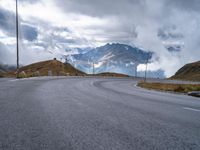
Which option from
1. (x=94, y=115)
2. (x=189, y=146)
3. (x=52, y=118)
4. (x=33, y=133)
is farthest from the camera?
(x=94, y=115)

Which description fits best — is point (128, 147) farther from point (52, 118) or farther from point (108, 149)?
point (52, 118)

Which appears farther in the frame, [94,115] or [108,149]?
[94,115]

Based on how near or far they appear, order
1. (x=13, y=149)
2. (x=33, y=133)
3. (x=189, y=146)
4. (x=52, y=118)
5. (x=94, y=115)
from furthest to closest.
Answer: (x=94, y=115)
(x=52, y=118)
(x=33, y=133)
(x=189, y=146)
(x=13, y=149)

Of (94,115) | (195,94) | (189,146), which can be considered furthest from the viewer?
(195,94)

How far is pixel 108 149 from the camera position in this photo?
4.32 metres

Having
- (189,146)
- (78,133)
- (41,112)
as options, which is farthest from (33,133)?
(189,146)

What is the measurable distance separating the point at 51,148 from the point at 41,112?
3548mm

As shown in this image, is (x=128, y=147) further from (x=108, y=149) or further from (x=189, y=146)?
(x=189, y=146)

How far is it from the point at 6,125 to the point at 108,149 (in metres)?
2.80

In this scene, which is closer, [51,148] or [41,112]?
[51,148]

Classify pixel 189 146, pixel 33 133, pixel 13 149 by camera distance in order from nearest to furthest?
pixel 13 149 → pixel 189 146 → pixel 33 133

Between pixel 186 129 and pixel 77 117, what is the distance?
2.85 metres

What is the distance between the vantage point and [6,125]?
5953mm

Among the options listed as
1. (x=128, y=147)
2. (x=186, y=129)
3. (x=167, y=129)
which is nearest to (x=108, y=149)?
(x=128, y=147)
